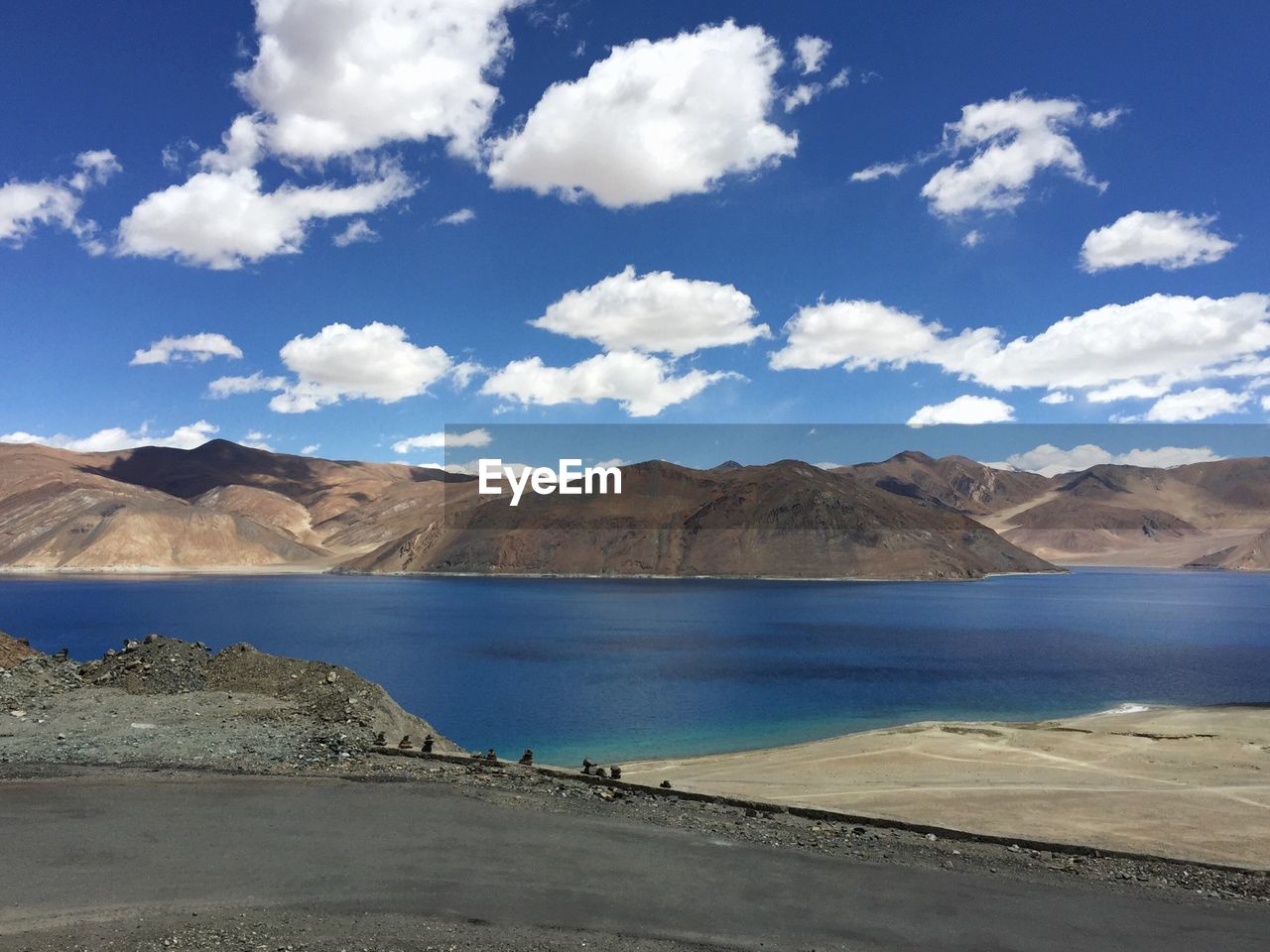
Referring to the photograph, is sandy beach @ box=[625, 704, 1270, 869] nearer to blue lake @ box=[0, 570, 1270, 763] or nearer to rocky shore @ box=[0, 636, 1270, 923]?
rocky shore @ box=[0, 636, 1270, 923]

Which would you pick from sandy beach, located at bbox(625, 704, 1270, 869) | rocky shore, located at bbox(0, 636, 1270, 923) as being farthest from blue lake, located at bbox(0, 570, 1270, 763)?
rocky shore, located at bbox(0, 636, 1270, 923)

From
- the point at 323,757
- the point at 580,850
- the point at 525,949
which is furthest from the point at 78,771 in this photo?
the point at 525,949

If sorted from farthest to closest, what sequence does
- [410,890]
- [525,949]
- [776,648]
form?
1. [776,648]
2. [410,890]
3. [525,949]

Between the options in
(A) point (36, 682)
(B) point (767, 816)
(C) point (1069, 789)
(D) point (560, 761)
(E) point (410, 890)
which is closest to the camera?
(E) point (410, 890)

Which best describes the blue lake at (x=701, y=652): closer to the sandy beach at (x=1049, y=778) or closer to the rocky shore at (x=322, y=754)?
the sandy beach at (x=1049, y=778)

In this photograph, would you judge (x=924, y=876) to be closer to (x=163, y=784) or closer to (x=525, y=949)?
(x=525, y=949)

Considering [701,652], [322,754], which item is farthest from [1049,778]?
[701,652]

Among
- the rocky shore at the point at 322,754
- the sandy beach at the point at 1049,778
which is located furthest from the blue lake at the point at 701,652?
the rocky shore at the point at 322,754
